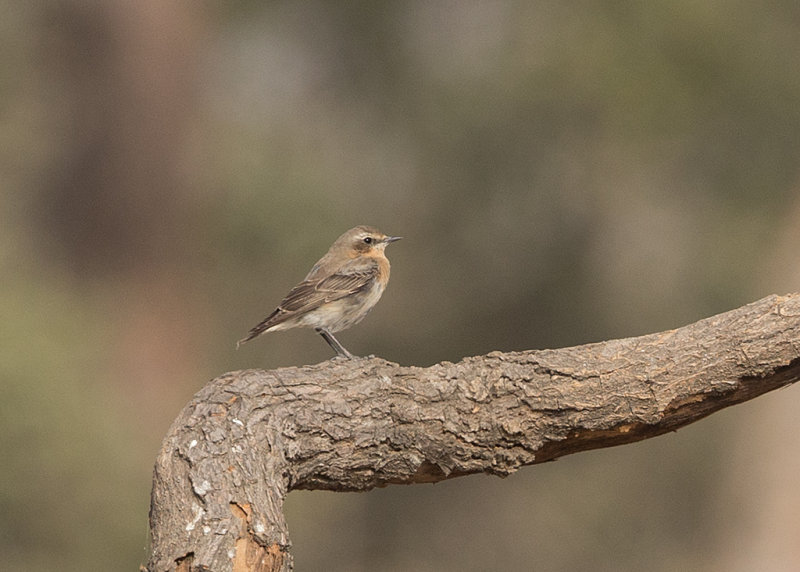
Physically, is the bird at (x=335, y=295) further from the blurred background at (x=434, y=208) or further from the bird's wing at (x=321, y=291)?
→ the blurred background at (x=434, y=208)

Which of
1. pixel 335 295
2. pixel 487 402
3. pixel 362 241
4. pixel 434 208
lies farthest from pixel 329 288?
pixel 434 208

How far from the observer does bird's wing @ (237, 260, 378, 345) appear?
25.8ft

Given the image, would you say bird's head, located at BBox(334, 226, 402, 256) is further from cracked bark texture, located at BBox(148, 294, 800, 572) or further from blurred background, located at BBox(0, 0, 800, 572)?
blurred background, located at BBox(0, 0, 800, 572)

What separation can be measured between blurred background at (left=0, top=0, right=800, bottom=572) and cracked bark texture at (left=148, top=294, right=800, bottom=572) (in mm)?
8602

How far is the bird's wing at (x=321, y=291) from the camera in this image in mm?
7855

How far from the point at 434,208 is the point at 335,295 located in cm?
1115

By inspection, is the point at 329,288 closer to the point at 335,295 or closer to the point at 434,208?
the point at 335,295

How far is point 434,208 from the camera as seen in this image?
62.7ft

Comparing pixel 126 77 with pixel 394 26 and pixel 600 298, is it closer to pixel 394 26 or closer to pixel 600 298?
pixel 394 26

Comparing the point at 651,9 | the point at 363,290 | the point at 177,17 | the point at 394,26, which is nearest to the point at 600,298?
the point at 651,9

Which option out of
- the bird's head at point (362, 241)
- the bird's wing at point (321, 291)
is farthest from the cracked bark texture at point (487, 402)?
the bird's head at point (362, 241)

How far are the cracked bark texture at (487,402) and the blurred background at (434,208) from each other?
860cm

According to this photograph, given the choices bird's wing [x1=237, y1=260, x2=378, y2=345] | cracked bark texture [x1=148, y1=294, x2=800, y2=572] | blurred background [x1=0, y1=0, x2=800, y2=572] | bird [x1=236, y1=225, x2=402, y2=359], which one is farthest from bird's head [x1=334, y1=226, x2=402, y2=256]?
blurred background [x1=0, y1=0, x2=800, y2=572]

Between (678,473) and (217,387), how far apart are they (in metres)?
15.5
